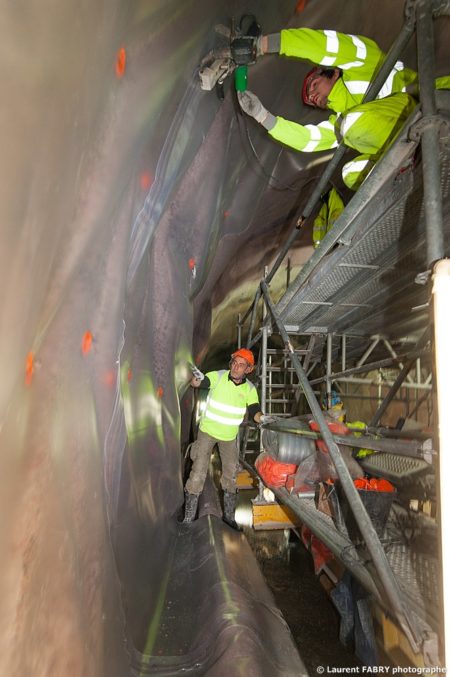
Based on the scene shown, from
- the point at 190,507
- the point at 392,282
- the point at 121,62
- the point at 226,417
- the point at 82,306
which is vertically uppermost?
the point at 121,62

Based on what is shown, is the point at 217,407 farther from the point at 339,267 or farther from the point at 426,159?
the point at 426,159

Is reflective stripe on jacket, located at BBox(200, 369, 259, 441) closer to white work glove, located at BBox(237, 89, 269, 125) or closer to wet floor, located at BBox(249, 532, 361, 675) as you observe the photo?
wet floor, located at BBox(249, 532, 361, 675)

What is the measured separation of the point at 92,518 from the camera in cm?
134

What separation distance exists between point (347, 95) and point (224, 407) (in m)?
2.88

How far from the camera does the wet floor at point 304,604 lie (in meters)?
3.16

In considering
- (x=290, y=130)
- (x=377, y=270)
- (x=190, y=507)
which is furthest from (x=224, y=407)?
(x=290, y=130)

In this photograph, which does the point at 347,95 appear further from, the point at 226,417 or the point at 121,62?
the point at 226,417

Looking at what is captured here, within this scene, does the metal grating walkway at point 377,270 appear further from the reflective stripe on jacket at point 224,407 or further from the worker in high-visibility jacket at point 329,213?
the reflective stripe on jacket at point 224,407

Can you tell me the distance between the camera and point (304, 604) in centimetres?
384

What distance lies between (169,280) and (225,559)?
2.04 meters

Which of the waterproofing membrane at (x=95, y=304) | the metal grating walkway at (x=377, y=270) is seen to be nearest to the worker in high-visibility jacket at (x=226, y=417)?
the metal grating walkway at (x=377, y=270)

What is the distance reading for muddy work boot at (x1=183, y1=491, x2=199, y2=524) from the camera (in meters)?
3.51

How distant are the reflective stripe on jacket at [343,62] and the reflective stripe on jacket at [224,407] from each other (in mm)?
2363

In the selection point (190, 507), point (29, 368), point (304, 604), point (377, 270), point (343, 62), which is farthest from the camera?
point (304, 604)
